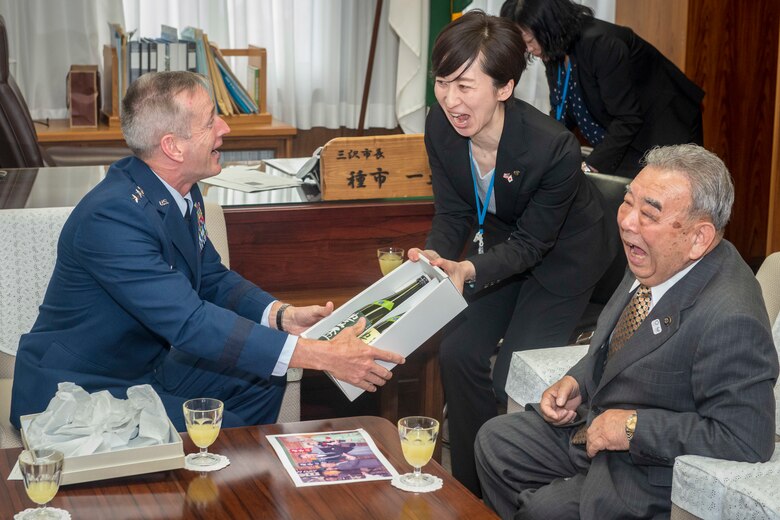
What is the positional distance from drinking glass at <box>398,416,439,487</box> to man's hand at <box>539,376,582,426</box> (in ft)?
1.42

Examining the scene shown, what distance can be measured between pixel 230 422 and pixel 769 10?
3.85m

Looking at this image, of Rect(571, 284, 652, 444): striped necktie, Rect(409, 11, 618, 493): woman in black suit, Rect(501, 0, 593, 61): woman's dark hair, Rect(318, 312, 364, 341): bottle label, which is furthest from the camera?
Rect(501, 0, 593, 61): woman's dark hair

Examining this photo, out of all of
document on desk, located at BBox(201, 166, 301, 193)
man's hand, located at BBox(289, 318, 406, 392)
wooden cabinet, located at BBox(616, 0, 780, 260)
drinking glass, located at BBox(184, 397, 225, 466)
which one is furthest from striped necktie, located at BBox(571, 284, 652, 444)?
wooden cabinet, located at BBox(616, 0, 780, 260)

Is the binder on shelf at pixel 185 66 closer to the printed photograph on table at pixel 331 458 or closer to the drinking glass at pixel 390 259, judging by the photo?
the drinking glass at pixel 390 259

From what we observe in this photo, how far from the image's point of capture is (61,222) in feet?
9.12

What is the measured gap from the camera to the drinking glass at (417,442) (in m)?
1.89

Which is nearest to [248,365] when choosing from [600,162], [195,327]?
[195,327]

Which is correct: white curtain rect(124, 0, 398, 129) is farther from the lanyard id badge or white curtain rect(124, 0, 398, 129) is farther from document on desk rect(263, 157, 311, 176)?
the lanyard id badge

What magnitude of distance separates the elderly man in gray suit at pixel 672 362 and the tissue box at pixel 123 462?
2.50 ft

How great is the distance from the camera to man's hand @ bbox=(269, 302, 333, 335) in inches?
101

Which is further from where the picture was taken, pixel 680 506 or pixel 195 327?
pixel 195 327

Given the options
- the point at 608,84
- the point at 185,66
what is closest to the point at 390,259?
the point at 608,84

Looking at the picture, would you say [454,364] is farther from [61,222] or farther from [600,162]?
[600,162]

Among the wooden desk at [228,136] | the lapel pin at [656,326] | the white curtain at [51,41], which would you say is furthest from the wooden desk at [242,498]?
the white curtain at [51,41]
